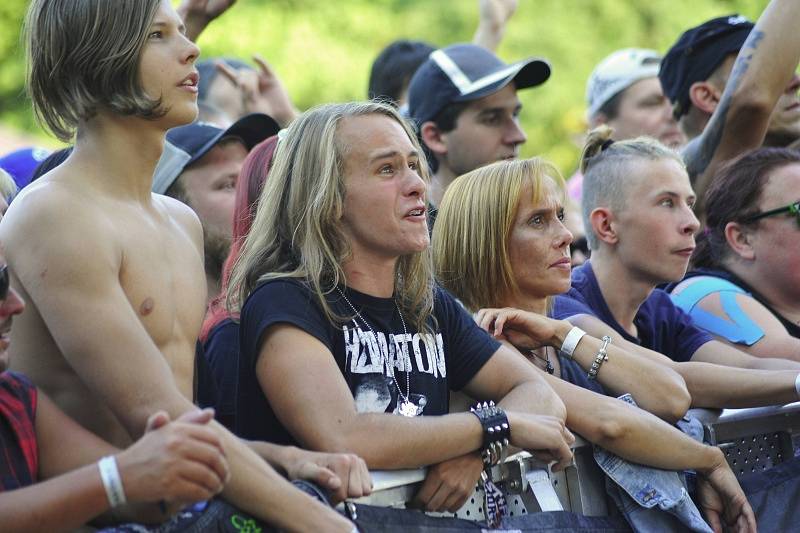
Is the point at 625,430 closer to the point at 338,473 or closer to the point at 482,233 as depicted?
the point at 482,233

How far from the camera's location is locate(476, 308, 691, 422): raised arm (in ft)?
13.3

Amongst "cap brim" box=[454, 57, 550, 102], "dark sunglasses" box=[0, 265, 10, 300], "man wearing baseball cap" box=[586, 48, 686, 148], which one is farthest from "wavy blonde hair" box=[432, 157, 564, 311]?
"man wearing baseball cap" box=[586, 48, 686, 148]

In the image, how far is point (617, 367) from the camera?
415cm

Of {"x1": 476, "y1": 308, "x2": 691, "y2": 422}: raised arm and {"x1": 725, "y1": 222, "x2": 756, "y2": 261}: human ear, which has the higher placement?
{"x1": 476, "y1": 308, "x2": 691, "y2": 422}: raised arm

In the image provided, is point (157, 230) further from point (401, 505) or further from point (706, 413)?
point (706, 413)

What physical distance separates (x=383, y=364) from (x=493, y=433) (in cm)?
39

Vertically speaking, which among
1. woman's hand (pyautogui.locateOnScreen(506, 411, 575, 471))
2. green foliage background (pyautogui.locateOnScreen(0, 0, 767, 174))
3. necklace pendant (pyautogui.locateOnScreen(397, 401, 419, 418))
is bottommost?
green foliage background (pyautogui.locateOnScreen(0, 0, 767, 174))

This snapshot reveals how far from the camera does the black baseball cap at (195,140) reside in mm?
4953

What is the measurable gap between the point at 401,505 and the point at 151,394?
805 millimetres

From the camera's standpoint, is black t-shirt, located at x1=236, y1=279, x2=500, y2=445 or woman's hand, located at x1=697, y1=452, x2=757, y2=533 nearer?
black t-shirt, located at x1=236, y1=279, x2=500, y2=445

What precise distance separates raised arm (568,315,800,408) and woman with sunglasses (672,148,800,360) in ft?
2.02

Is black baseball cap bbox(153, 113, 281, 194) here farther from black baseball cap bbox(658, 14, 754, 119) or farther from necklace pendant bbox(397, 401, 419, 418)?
Answer: black baseball cap bbox(658, 14, 754, 119)

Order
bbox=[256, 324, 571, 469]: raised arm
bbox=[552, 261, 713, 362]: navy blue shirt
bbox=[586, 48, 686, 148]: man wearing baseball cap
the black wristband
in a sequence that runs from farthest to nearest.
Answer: bbox=[586, 48, 686, 148]: man wearing baseball cap, bbox=[552, 261, 713, 362]: navy blue shirt, the black wristband, bbox=[256, 324, 571, 469]: raised arm

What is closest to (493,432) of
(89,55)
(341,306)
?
(341,306)
